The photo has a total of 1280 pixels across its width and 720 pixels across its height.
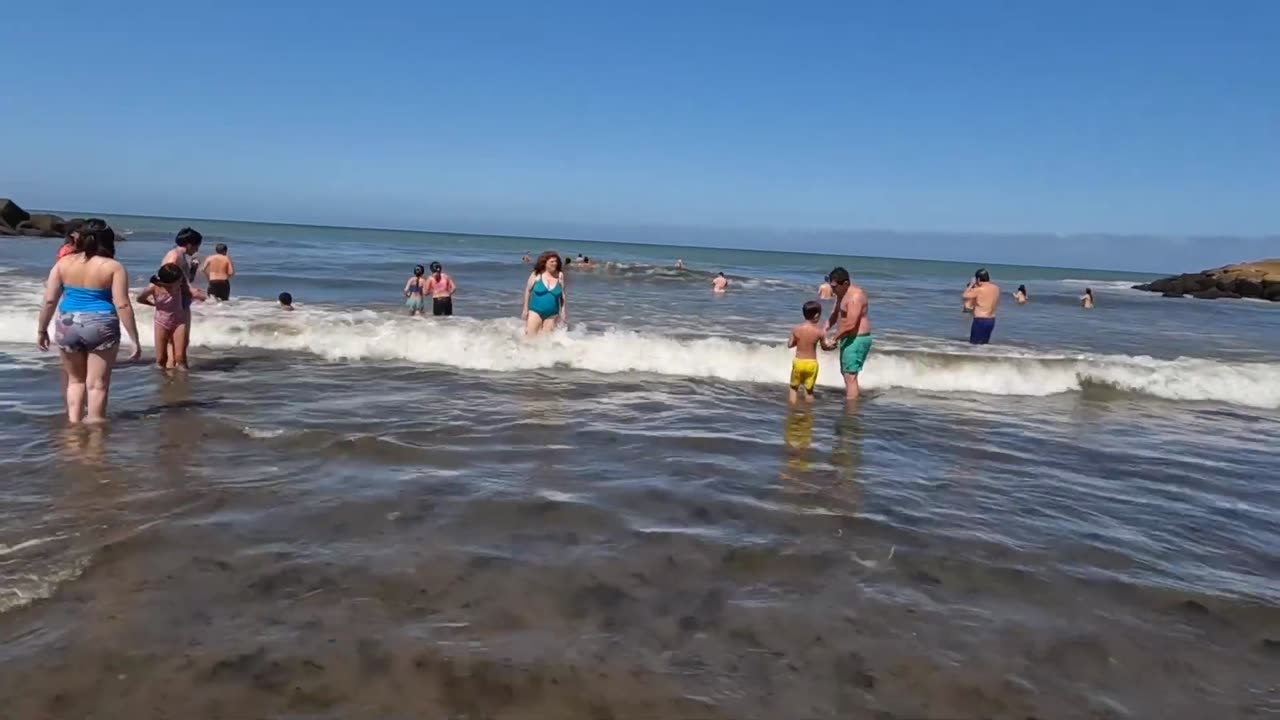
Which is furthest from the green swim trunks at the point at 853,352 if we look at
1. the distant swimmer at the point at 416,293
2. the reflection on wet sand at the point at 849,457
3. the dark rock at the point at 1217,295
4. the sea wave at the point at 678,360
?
the dark rock at the point at 1217,295

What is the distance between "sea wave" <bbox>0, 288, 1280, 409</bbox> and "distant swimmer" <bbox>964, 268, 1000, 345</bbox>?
2.10 meters

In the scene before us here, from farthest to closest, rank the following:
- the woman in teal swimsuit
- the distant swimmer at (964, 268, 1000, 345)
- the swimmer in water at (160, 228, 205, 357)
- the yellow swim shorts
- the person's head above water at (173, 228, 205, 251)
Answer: the distant swimmer at (964, 268, 1000, 345), the woman in teal swimsuit, the swimmer in water at (160, 228, 205, 357), the person's head above water at (173, 228, 205, 251), the yellow swim shorts

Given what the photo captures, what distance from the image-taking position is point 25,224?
40.6m

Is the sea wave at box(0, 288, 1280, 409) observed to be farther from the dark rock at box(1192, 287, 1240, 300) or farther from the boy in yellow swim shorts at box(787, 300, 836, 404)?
the dark rock at box(1192, 287, 1240, 300)

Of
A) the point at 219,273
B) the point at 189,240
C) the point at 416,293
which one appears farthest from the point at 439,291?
the point at 189,240

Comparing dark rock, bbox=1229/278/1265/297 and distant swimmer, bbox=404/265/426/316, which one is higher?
dark rock, bbox=1229/278/1265/297

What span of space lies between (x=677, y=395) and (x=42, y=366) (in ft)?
24.6

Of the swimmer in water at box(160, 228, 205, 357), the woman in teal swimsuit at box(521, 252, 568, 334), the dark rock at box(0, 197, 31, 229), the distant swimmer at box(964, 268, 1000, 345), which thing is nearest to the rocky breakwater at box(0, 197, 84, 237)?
the dark rock at box(0, 197, 31, 229)

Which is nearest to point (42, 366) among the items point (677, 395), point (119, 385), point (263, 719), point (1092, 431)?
point (119, 385)

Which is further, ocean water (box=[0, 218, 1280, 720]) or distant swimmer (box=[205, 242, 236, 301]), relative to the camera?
distant swimmer (box=[205, 242, 236, 301])

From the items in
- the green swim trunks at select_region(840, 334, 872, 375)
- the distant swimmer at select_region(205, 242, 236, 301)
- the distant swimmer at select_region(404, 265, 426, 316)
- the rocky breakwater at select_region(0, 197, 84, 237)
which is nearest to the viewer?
the green swim trunks at select_region(840, 334, 872, 375)

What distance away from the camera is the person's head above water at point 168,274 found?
9070 millimetres

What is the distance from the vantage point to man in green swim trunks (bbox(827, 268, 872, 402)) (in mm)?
9219

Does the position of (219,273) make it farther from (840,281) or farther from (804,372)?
(840,281)
